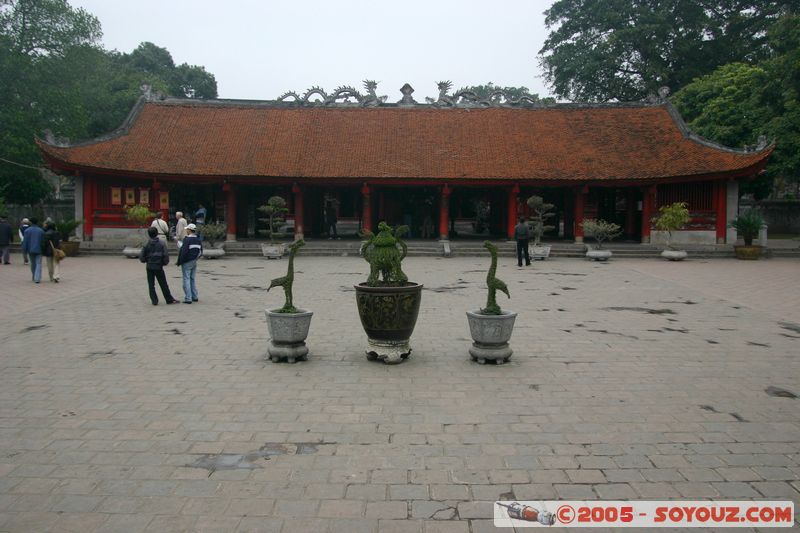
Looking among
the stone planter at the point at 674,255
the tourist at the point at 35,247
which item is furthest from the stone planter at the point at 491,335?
the stone planter at the point at 674,255

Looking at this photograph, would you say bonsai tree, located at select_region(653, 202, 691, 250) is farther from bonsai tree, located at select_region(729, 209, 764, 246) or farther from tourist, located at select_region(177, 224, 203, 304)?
tourist, located at select_region(177, 224, 203, 304)

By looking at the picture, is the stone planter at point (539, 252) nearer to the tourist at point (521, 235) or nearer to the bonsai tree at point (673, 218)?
the tourist at point (521, 235)

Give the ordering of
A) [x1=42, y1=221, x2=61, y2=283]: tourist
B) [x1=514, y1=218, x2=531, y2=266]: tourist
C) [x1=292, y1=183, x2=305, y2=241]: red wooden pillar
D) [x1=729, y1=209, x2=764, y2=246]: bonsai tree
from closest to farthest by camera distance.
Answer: [x1=42, y1=221, x2=61, y2=283]: tourist → [x1=514, y1=218, x2=531, y2=266]: tourist → [x1=729, y1=209, x2=764, y2=246]: bonsai tree → [x1=292, y1=183, x2=305, y2=241]: red wooden pillar

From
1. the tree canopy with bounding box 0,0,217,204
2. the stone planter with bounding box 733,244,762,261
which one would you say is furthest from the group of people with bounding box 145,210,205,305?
the tree canopy with bounding box 0,0,217,204

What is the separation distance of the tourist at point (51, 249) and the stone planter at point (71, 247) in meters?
7.74

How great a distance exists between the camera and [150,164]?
22.7 metres

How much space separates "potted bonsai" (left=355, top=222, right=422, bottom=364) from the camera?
656 cm

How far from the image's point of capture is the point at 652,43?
39062mm

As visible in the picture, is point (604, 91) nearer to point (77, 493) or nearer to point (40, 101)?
point (40, 101)

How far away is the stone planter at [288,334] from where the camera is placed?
6.67 metres

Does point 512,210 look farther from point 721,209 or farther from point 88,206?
point 88,206

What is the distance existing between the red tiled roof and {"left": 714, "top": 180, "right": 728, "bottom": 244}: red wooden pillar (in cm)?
113

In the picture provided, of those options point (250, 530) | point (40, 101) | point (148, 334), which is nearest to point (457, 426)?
point (250, 530)

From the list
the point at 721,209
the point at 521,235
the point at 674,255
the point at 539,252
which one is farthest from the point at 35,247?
the point at 721,209
